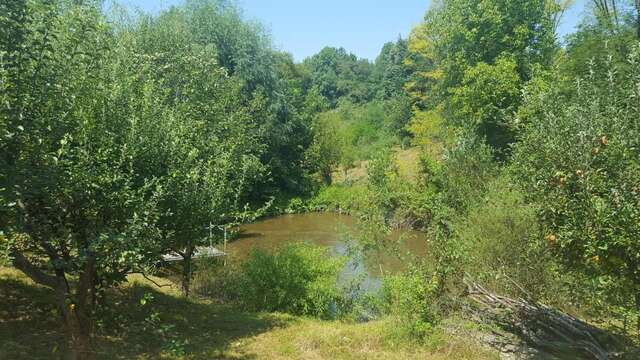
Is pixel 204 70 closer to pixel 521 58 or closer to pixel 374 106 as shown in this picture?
pixel 521 58

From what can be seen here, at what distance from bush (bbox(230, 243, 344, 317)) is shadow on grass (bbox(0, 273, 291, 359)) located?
1052mm

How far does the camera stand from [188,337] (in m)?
10.4

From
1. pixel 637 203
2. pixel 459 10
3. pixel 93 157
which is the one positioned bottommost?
pixel 637 203

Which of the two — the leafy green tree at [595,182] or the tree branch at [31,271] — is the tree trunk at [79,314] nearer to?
the tree branch at [31,271]

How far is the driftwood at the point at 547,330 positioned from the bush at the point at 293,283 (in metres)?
4.12

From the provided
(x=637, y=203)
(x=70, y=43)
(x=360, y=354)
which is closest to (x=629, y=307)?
(x=637, y=203)

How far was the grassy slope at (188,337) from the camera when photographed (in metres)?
8.89

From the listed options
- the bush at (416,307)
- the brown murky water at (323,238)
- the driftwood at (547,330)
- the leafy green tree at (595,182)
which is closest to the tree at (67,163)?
the leafy green tree at (595,182)

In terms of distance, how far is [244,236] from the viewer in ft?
105

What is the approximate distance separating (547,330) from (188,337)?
7.50 metres

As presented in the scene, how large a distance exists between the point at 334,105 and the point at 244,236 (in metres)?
71.0

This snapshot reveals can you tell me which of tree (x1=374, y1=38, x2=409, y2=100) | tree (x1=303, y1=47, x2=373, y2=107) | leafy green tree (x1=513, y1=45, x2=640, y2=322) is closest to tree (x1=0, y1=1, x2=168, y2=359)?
leafy green tree (x1=513, y1=45, x2=640, y2=322)

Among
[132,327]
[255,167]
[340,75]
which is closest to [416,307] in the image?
[132,327]

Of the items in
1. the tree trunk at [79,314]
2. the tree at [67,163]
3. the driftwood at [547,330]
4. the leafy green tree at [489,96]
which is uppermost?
the leafy green tree at [489,96]
